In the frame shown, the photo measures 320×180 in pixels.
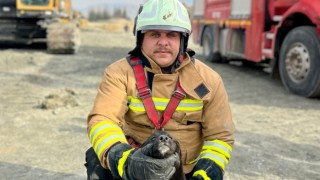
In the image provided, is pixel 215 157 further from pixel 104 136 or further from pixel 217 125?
pixel 104 136

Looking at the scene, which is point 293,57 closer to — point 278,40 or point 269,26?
point 278,40

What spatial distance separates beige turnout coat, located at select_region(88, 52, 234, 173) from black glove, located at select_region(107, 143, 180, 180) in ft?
0.99

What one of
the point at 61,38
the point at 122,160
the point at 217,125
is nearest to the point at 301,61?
the point at 217,125

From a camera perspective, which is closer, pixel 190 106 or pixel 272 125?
pixel 190 106

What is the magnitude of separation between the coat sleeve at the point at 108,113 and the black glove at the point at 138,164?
0.32ft

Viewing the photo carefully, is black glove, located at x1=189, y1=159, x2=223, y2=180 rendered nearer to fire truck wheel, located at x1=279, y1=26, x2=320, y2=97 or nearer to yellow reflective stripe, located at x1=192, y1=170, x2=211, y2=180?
yellow reflective stripe, located at x1=192, y1=170, x2=211, y2=180

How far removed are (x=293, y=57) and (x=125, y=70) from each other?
5.40m

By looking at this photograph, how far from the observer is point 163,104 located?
2484 millimetres

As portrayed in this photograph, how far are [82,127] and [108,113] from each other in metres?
2.98

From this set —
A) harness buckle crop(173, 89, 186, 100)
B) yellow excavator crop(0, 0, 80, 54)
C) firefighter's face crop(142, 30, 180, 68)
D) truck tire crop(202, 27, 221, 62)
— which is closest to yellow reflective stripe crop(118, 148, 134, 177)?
harness buckle crop(173, 89, 186, 100)

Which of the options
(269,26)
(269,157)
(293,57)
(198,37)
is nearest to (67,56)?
(198,37)

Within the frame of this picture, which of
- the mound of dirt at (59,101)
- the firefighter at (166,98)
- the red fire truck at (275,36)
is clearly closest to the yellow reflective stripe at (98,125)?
the firefighter at (166,98)

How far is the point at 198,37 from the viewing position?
13.8 m

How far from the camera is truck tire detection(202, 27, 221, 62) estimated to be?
12.1 m
